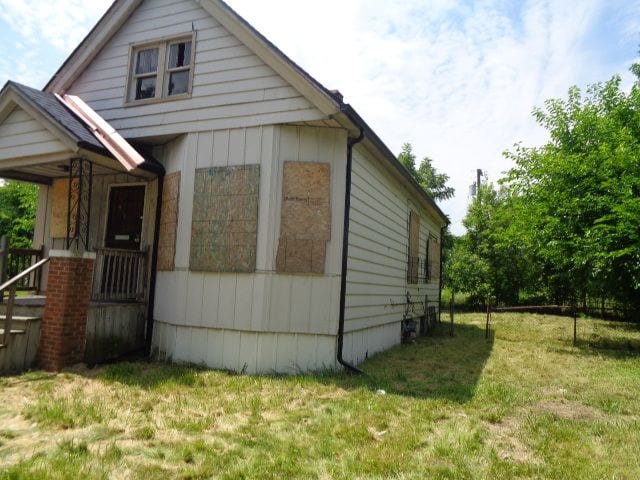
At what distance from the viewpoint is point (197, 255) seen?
305 inches

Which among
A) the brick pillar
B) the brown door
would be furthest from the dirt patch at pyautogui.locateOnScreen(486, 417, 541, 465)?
the brown door

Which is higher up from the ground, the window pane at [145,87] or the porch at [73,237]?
the window pane at [145,87]

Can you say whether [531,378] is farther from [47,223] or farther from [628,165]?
[47,223]

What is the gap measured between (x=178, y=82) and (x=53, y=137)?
244 cm

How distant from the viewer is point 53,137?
7414 millimetres

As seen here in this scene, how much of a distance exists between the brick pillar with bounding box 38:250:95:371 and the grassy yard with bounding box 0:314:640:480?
13.4 inches

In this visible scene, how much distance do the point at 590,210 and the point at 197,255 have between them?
10.5m

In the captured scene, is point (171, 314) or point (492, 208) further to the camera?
point (492, 208)

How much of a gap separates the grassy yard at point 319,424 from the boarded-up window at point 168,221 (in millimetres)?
1882

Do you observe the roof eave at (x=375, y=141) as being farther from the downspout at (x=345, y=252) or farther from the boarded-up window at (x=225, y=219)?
the boarded-up window at (x=225, y=219)

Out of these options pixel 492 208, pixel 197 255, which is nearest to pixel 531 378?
pixel 197 255

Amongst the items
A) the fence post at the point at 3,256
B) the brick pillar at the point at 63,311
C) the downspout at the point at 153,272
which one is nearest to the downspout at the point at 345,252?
the downspout at the point at 153,272

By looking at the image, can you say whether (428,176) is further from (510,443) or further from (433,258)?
(510,443)

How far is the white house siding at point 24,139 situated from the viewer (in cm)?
748
